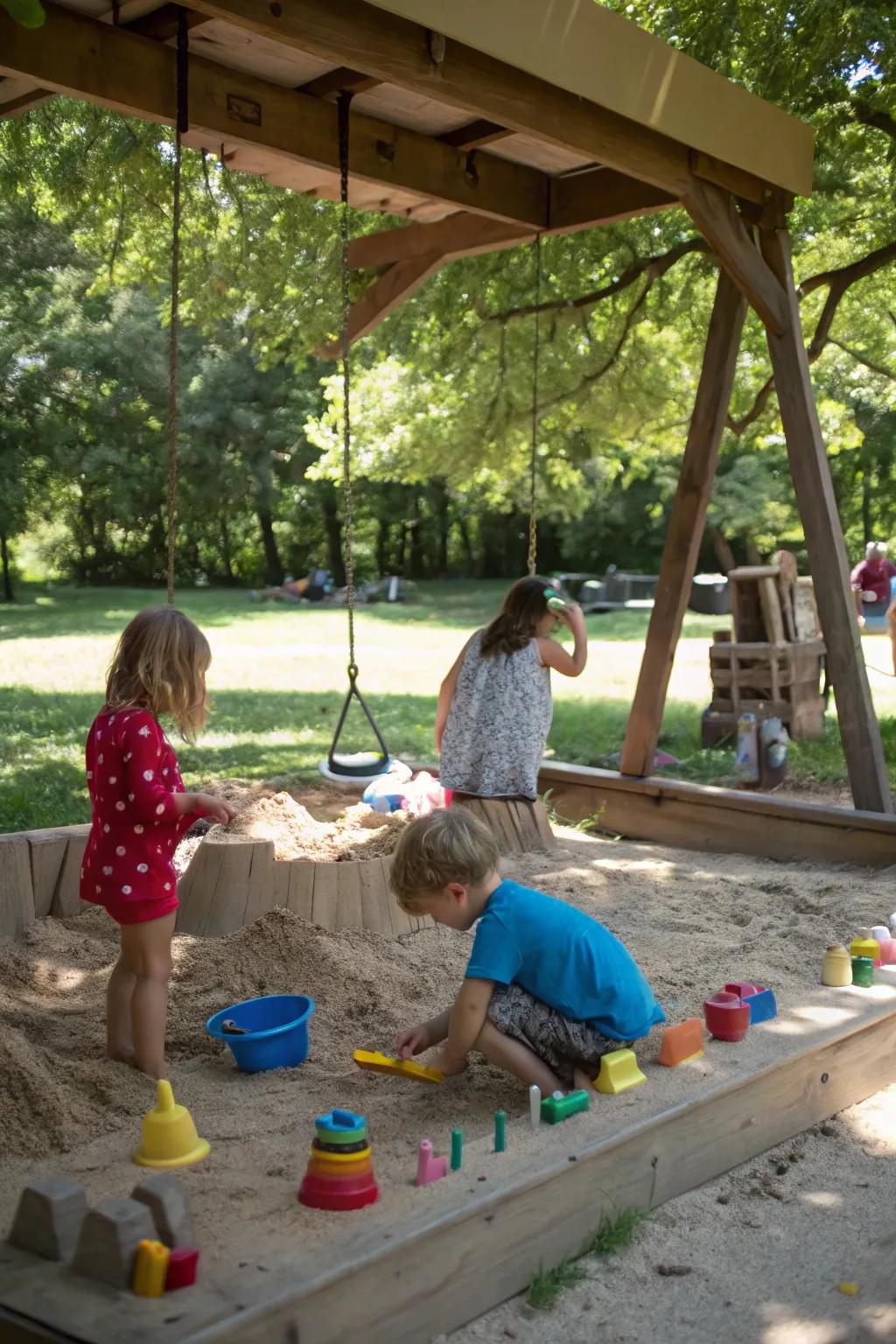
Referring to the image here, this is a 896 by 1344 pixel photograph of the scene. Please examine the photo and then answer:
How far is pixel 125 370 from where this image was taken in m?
20.7

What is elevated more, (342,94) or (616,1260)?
(342,94)

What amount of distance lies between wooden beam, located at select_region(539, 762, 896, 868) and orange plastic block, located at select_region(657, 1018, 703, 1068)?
256cm

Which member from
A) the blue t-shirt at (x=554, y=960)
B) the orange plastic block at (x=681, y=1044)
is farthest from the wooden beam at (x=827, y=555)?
the blue t-shirt at (x=554, y=960)

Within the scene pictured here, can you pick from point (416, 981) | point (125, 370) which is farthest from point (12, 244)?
point (416, 981)

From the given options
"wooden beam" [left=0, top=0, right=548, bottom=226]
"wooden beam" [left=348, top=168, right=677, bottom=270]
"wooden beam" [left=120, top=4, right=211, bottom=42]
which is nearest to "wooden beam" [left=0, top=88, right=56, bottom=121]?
"wooden beam" [left=0, top=0, right=548, bottom=226]

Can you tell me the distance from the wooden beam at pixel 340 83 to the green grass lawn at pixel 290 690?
2494 millimetres

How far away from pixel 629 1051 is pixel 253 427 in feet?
79.1

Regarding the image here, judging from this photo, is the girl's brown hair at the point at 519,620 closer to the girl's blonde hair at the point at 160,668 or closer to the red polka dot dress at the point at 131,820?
the girl's blonde hair at the point at 160,668

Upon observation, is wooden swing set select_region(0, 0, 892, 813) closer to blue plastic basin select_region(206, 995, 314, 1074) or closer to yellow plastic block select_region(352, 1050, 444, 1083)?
blue plastic basin select_region(206, 995, 314, 1074)

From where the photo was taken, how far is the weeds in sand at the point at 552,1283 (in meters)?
2.34

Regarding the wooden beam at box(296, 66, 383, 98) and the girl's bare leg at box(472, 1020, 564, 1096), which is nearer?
the girl's bare leg at box(472, 1020, 564, 1096)

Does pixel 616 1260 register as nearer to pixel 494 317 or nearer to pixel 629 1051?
pixel 629 1051

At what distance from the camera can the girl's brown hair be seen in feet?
17.6

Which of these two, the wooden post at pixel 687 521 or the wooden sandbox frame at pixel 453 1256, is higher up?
the wooden post at pixel 687 521
